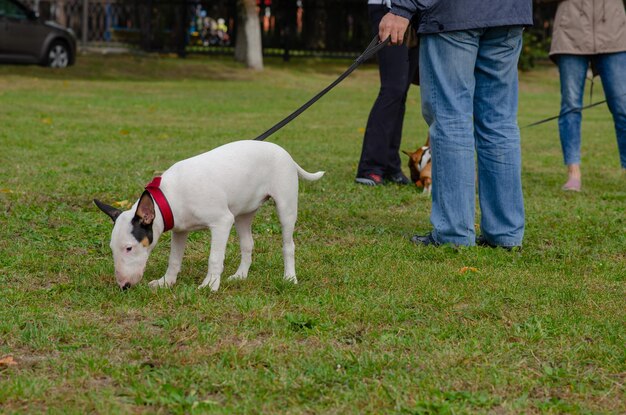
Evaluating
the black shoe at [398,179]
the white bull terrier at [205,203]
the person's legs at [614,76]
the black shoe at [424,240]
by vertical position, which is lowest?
the black shoe at [398,179]

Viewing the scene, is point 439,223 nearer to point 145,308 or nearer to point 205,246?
point 205,246

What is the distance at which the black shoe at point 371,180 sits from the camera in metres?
8.27

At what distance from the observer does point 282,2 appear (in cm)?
2898

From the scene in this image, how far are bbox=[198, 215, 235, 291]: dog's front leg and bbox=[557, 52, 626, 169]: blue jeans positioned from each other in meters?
4.58

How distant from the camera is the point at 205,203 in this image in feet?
14.4

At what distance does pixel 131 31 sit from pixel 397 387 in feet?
96.7

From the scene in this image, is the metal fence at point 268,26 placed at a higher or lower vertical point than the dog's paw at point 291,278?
higher

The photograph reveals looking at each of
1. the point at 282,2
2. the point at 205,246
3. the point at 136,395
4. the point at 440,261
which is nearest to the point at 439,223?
the point at 440,261

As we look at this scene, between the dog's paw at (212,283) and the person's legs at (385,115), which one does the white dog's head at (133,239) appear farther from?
the person's legs at (385,115)

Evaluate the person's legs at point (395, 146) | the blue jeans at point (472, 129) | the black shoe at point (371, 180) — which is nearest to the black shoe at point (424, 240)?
the blue jeans at point (472, 129)

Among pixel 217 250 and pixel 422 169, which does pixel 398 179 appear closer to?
pixel 422 169

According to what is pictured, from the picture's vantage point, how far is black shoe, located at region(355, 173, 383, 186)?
27.1 feet

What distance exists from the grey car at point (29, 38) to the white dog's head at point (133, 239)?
60.6 feet

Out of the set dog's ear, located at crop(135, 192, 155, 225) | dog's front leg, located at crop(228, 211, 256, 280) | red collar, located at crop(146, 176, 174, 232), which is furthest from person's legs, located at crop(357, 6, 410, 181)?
dog's ear, located at crop(135, 192, 155, 225)
